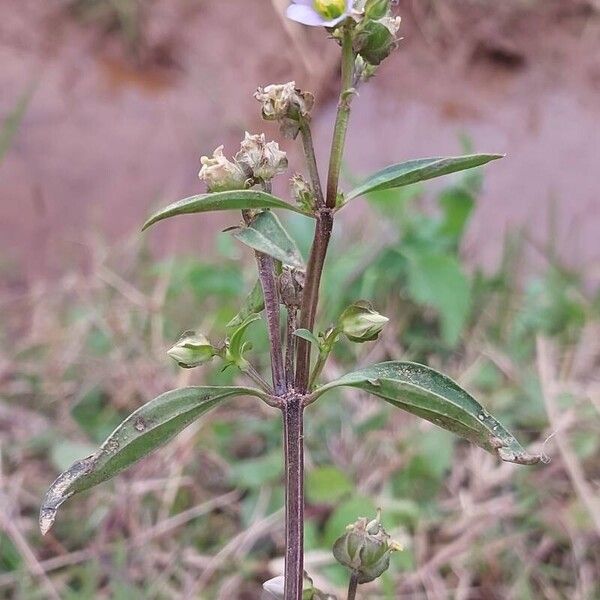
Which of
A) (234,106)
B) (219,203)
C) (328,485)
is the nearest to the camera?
(219,203)

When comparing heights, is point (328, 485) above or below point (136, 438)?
below

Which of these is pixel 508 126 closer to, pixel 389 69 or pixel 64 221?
pixel 389 69

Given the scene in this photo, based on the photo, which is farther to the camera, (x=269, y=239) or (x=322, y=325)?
(x=322, y=325)

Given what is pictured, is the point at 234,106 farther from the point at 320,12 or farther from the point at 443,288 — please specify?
the point at 320,12

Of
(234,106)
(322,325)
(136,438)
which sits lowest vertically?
(234,106)

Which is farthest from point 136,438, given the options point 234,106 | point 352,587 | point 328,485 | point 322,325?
point 234,106

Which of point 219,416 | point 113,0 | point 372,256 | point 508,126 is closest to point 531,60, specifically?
point 508,126

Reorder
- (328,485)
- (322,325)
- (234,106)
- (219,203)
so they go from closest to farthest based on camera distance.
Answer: (219,203)
(328,485)
(322,325)
(234,106)
